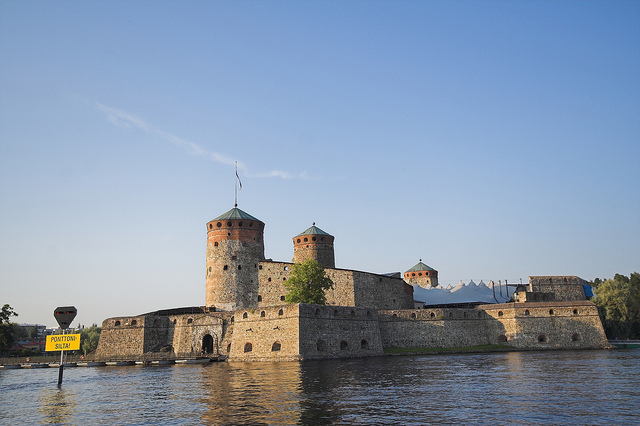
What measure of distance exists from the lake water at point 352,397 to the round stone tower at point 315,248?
27085 mm

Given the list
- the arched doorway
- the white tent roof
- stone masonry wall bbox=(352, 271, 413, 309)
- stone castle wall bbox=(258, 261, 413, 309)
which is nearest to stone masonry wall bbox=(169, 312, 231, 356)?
the arched doorway

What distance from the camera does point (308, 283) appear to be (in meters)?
45.1

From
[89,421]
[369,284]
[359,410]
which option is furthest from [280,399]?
[369,284]

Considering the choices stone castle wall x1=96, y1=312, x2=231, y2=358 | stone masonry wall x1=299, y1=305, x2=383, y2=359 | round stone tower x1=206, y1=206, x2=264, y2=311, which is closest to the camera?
stone masonry wall x1=299, y1=305, x2=383, y2=359

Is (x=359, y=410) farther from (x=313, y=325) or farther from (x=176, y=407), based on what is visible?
(x=313, y=325)

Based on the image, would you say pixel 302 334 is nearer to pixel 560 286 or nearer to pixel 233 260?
pixel 233 260

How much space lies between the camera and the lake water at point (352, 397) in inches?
576

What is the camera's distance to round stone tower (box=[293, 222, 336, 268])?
182 ft

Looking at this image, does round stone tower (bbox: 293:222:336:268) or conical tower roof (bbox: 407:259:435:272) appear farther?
conical tower roof (bbox: 407:259:435:272)

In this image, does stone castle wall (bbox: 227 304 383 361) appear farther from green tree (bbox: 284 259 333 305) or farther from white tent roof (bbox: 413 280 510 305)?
white tent roof (bbox: 413 280 510 305)

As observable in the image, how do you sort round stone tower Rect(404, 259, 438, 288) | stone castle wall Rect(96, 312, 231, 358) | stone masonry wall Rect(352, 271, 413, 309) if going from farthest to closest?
round stone tower Rect(404, 259, 438, 288) → stone masonry wall Rect(352, 271, 413, 309) → stone castle wall Rect(96, 312, 231, 358)

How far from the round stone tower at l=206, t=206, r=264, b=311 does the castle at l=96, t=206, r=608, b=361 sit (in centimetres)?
10

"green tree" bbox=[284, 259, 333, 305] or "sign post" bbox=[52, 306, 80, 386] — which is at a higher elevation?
"green tree" bbox=[284, 259, 333, 305]

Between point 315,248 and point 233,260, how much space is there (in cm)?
945
